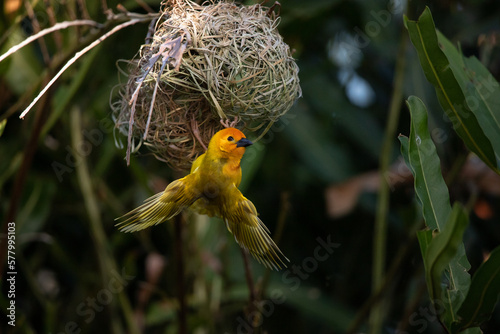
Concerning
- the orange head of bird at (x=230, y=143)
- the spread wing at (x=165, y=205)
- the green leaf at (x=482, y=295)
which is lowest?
the green leaf at (x=482, y=295)

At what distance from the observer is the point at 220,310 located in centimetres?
261

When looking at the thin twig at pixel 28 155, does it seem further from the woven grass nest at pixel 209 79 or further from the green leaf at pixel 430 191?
the green leaf at pixel 430 191

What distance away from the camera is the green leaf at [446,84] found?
1.29 metres

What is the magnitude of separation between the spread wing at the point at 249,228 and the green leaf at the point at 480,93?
0.64 meters

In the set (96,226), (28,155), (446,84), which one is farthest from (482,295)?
(96,226)

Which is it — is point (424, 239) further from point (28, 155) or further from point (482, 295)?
point (28, 155)

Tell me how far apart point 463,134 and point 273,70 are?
49 centimetres

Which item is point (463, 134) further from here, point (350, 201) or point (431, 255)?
point (350, 201)

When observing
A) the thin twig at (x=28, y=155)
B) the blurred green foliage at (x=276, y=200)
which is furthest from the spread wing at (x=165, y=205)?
the blurred green foliage at (x=276, y=200)

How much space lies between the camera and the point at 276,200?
3.05 m

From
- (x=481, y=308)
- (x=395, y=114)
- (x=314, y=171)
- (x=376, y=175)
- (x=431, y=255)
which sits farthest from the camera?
(x=314, y=171)

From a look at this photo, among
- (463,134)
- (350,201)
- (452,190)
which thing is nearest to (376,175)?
(350,201)

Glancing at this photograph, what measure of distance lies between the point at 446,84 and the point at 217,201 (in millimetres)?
609

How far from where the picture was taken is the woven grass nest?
1.28 meters
